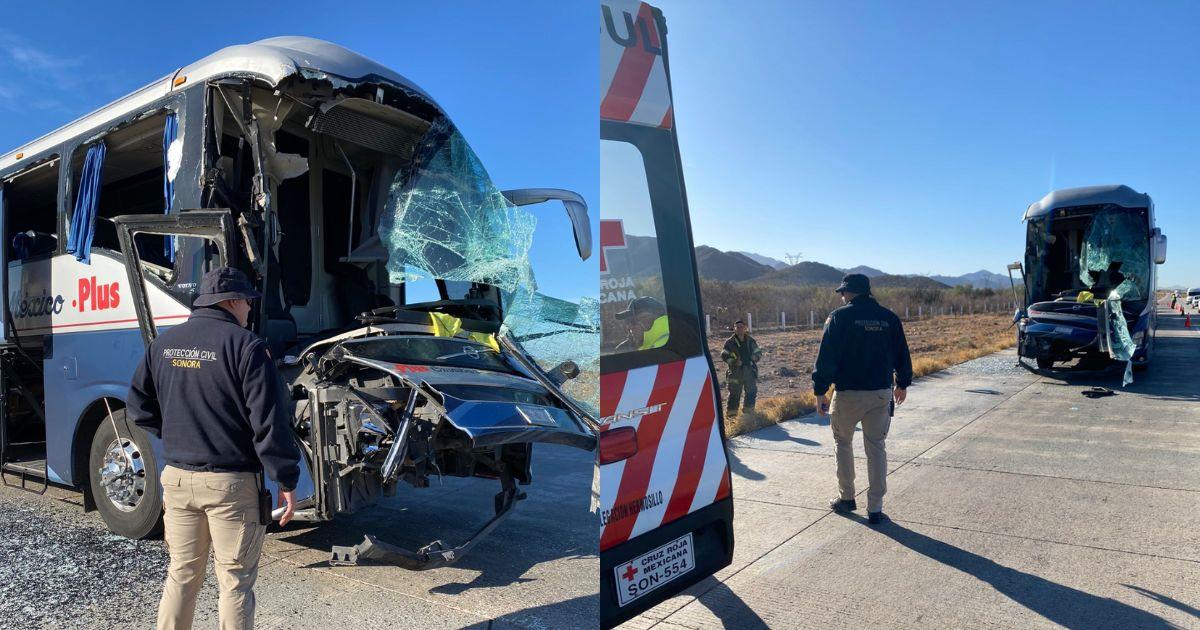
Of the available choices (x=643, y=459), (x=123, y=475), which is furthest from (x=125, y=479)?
(x=643, y=459)

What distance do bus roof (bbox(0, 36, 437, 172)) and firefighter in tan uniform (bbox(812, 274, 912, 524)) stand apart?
10.8ft

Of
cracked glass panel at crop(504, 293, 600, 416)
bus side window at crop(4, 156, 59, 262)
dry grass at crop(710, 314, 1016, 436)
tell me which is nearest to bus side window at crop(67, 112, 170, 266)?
bus side window at crop(4, 156, 59, 262)

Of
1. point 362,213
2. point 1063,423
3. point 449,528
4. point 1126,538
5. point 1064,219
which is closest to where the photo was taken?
point 1126,538

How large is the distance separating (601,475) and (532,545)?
2.87 meters

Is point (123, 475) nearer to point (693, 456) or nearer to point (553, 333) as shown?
point (553, 333)

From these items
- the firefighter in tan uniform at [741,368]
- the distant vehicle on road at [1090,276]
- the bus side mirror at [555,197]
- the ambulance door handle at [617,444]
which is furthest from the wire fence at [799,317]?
the ambulance door handle at [617,444]

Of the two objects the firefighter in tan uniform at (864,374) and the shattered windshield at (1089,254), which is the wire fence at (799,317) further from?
the firefighter in tan uniform at (864,374)

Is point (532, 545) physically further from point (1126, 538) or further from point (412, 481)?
point (1126, 538)

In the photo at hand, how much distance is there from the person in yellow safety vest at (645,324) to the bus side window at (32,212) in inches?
212

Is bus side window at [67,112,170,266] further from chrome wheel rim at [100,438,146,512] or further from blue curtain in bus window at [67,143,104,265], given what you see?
chrome wheel rim at [100,438,146,512]

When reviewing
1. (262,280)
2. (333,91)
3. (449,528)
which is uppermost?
(333,91)

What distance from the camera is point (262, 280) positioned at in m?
4.35

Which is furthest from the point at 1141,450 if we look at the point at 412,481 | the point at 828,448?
the point at 412,481

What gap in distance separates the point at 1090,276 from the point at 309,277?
571 inches
